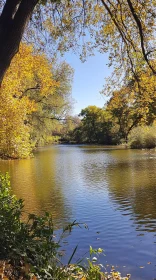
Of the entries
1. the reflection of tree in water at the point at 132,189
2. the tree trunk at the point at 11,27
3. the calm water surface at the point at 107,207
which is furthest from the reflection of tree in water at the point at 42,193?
the tree trunk at the point at 11,27

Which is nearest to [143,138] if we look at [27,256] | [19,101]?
[19,101]

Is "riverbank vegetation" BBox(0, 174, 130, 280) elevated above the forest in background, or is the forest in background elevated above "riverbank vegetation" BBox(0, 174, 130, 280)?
the forest in background

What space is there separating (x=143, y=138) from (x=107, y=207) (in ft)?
95.7

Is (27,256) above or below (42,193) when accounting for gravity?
above

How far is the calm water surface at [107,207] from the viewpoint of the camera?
632 cm

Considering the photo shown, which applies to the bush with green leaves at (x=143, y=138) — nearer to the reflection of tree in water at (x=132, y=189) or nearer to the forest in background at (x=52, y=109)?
the forest in background at (x=52, y=109)

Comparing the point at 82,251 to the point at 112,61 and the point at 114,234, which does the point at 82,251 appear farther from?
the point at 112,61

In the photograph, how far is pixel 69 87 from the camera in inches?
1387

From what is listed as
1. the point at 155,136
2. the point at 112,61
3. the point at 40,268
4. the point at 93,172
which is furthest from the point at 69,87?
the point at 40,268

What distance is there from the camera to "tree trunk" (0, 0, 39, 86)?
12.0ft

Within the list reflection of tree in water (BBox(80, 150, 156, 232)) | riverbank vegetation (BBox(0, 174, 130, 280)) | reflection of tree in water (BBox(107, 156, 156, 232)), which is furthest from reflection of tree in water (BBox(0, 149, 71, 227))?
riverbank vegetation (BBox(0, 174, 130, 280))

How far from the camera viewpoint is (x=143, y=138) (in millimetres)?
38406

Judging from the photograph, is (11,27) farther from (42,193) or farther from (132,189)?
(132,189)

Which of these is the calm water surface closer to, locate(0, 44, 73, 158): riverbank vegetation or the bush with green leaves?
locate(0, 44, 73, 158): riverbank vegetation
